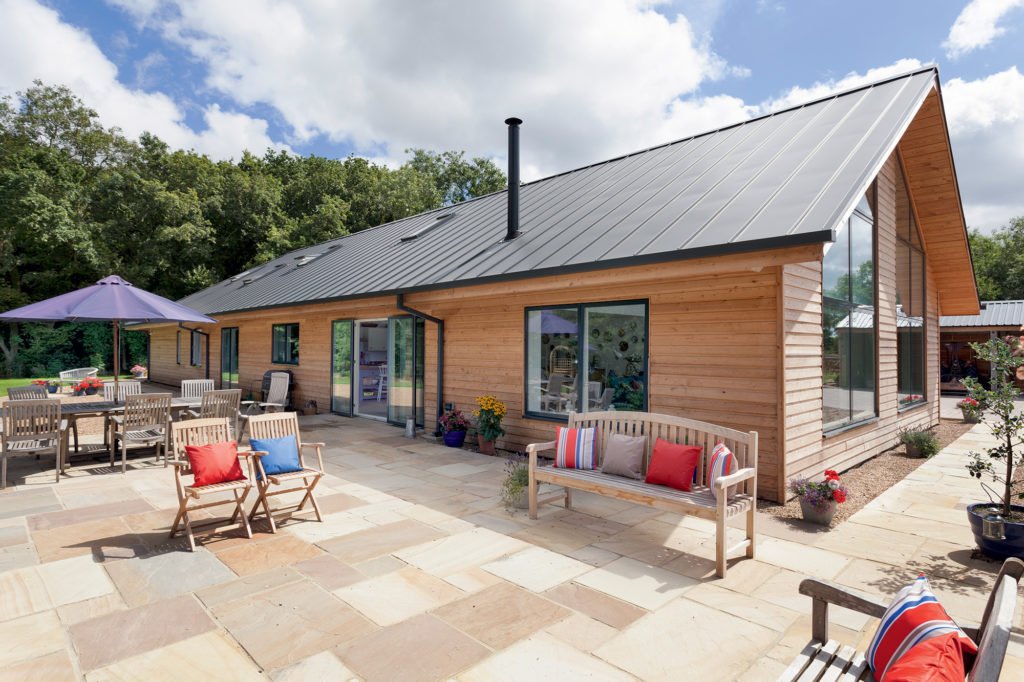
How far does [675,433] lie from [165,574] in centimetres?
408

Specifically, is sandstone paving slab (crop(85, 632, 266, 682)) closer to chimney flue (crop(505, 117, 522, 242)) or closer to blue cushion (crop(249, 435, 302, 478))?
blue cushion (crop(249, 435, 302, 478))

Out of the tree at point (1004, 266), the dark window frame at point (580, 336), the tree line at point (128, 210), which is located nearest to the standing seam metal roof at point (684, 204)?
the dark window frame at point (580, 336)

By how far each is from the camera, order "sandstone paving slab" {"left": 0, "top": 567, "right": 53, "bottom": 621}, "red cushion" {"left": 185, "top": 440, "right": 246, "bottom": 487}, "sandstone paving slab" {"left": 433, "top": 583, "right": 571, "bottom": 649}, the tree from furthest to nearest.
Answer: the tree → "red cushion" {"left": 185, "top": 440, "right": 246, "bottom": 487} → "sandstone paving slab" {"left": 0, "top": 567, "right": 53, "bottom": 621} → "sandstone paving slab" {"left": 433, "top": 583, "right": 571, "bottom": 649}

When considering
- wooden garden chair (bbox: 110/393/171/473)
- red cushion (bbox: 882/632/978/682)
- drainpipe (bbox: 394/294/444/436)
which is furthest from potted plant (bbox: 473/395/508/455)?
red cushion (bbox: 882/632/978/682)

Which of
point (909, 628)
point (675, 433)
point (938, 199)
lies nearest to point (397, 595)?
point (675, 433)

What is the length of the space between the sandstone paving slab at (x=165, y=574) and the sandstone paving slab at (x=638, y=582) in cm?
256

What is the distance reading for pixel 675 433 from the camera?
4.79 m

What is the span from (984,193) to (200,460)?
120 meters

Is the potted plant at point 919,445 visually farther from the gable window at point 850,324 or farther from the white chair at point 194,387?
the white chair at point 194,387

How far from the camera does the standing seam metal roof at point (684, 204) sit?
5.33 meters

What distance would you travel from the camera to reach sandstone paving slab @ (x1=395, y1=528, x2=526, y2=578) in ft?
13.2

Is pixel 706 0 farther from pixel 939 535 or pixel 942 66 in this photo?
pixel 939 535

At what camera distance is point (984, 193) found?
3558 inches

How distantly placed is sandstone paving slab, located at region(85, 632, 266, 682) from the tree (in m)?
49.0
